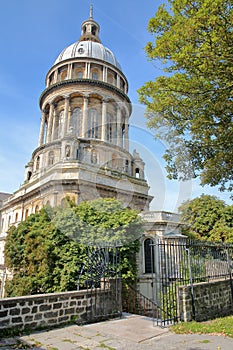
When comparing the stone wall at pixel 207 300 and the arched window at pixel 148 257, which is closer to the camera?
the stone wall at pixel 207 300

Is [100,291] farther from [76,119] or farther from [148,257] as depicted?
[76,119]

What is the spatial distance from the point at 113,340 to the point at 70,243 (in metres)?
10.1

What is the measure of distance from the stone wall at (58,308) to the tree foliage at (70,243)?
6.71m

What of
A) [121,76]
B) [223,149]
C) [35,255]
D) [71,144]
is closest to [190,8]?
[223,149]

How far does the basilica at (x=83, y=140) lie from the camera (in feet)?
87.5

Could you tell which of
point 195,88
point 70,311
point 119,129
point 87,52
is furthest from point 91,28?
point 70,311

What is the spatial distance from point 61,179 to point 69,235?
9651mm

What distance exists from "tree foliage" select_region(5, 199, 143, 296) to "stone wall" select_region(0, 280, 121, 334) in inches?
264

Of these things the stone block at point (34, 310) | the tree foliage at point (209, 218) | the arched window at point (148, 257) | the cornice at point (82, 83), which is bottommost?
the stone block at point (34, 310)

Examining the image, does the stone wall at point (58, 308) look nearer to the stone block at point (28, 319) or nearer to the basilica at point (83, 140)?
the stone block at point (28, 319)

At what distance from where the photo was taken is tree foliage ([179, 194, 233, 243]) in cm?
3011

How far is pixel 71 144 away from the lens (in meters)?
30.0

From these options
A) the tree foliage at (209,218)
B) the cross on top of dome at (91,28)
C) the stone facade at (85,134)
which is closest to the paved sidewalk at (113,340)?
the stone facade at (85,134)

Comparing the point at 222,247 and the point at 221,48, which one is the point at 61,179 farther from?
the point at 221,48
